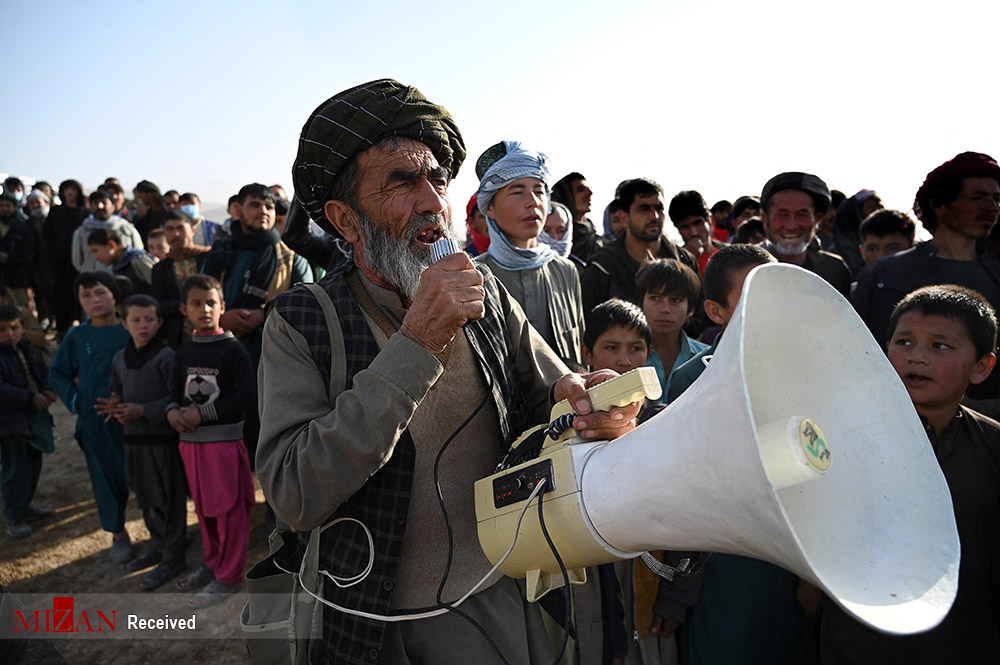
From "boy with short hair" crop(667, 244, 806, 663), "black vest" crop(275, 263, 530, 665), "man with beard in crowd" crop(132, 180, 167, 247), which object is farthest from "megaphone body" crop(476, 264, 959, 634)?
"man with beard in crowd" crop(132, 180, 167, 247)

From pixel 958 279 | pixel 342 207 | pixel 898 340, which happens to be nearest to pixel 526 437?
pixel 342 207

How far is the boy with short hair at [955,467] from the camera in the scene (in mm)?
1851

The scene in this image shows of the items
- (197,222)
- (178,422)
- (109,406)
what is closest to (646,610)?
(178,422)

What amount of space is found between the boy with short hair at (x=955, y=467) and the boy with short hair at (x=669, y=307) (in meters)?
1.14

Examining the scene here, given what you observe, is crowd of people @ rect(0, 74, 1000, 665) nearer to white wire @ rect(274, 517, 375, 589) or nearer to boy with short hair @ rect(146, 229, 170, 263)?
white wire @ rect(274, 517, 375, 589)

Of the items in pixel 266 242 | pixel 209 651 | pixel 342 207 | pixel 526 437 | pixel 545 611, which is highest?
pixel 266 242

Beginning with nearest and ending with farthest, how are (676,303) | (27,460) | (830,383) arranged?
(830,383), (676,303), (27,460)

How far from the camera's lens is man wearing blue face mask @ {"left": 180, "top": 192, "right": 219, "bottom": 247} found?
9.52m

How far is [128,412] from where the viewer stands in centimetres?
408

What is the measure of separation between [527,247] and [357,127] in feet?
6.38

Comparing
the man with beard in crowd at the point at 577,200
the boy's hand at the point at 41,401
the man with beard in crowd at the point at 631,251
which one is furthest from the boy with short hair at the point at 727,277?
the boy's hand at the point at 41,401

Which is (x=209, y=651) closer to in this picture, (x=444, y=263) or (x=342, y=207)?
(x=342, y=207)

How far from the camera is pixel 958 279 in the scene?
3059mm

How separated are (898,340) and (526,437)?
1.41m
